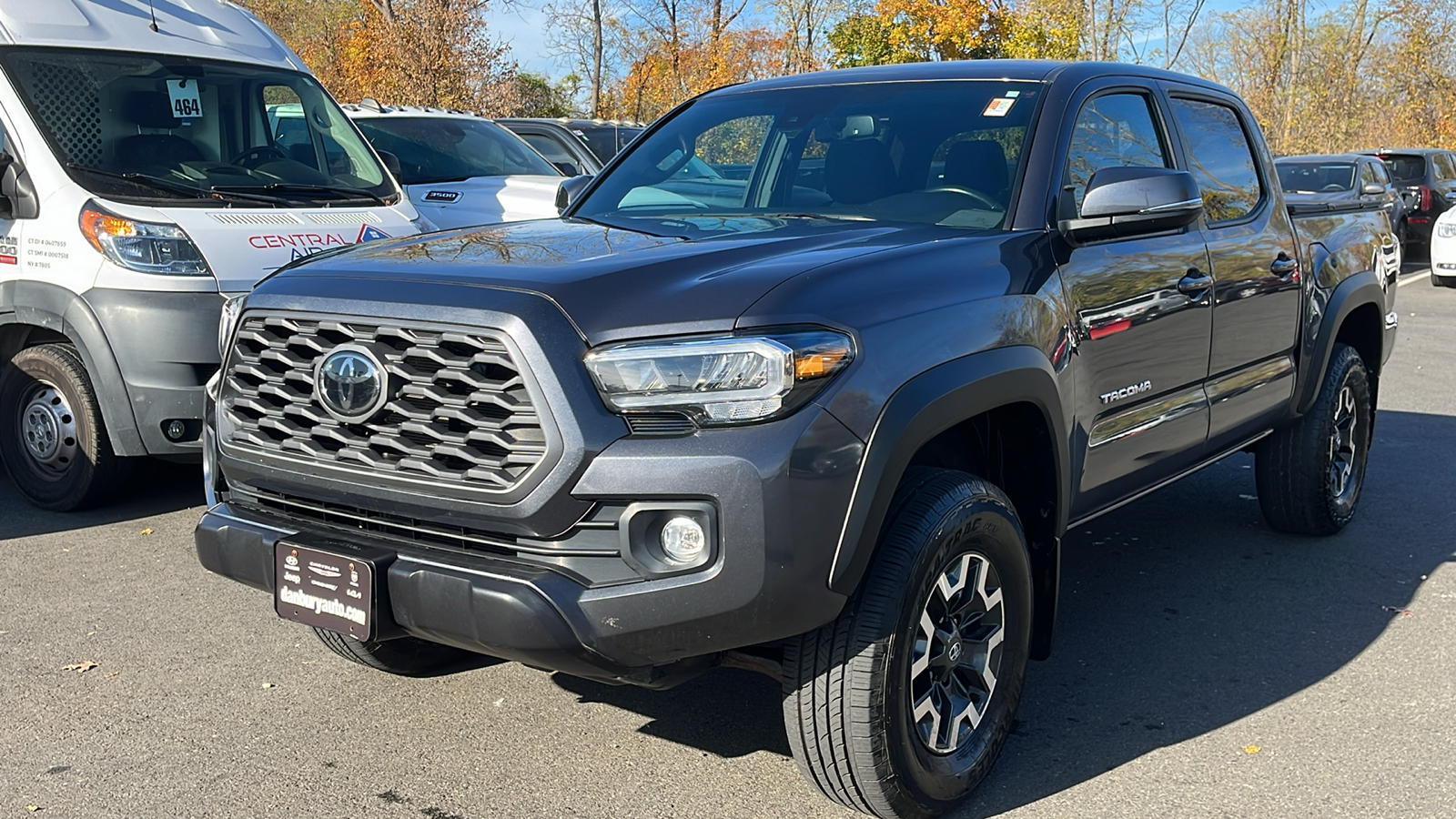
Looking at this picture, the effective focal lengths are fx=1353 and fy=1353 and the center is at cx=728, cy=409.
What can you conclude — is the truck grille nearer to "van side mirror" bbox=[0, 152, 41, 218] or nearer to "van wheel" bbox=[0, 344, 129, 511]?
"van wheel" bbox=[0, 344, 129, 511]

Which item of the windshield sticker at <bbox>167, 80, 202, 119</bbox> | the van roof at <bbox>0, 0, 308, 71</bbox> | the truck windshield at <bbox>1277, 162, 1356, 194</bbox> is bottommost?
the truck windshield at <bbox>1277, 162, 1356, 194</bbox>

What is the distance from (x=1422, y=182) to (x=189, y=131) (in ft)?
62.3

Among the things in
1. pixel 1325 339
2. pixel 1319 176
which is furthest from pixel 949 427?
pixel 1319 176

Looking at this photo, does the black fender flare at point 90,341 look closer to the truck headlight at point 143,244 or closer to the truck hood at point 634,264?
the truck headlight at point 143,244

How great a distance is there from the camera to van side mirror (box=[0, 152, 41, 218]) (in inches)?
225

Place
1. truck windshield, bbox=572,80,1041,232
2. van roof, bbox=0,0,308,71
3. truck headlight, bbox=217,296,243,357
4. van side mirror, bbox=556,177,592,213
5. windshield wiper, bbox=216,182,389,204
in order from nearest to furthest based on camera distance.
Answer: truck headlight, bbox=217,296,243,357
truck windshield, bbox=572,80,1041,232
van side mirror, bbox=556,177,592,213
van roof, bbox=0,0,308,71
windshield wiper, bbox=216,182,389,204

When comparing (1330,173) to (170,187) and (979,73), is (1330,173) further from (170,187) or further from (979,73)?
(170,187)

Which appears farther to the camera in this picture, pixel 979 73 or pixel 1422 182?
pixel 1422 182

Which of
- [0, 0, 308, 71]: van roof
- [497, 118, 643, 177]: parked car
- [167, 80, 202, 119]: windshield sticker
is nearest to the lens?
[0, 0, 308, 71]: van roof

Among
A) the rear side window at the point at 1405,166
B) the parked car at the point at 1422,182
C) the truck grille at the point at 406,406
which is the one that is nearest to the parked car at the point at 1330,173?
the parked car at the point at 1422,182

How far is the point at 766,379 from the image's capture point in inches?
109

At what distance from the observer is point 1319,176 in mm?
17500

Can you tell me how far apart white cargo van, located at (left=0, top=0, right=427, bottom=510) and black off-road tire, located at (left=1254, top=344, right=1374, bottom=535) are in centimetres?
408

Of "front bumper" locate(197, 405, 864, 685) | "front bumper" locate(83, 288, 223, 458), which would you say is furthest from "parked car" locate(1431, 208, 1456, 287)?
"front bumper" locate(197, 405, 864, 685)
